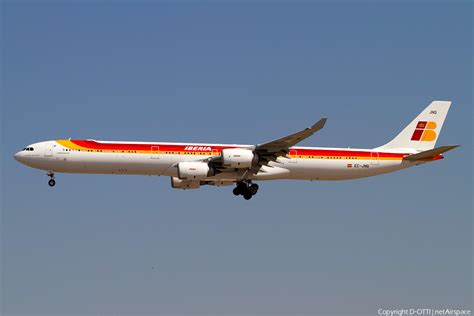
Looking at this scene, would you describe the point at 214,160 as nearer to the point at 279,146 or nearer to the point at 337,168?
the point at 279,146

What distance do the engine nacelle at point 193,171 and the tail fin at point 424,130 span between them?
14209mm

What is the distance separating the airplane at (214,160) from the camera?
5662 centimetres

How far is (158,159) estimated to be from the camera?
5712 centimetres

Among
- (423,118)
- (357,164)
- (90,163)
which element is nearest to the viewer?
(90,163)

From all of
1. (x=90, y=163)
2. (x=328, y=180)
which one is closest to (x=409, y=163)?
(x=328, y=180)

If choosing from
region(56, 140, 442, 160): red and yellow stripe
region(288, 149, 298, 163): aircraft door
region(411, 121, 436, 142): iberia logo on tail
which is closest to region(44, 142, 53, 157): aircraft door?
region(56, 140, 442, 160): red and yellow stripe

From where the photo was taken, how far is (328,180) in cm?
6081

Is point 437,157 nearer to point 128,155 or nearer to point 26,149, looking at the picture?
point 128,155

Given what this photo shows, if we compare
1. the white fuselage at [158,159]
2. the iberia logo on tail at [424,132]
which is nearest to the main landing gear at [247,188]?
the white fuselage at [158,159]

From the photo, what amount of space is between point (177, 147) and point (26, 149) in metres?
10.2

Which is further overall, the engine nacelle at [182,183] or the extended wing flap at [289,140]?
the engine nacelle at [182,183]

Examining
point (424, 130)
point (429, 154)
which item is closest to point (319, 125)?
point (429, 154)

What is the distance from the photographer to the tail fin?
2510 inches

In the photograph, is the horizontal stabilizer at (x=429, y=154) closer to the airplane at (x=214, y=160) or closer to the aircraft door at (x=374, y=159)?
the airplane at (x=214, y=160)
